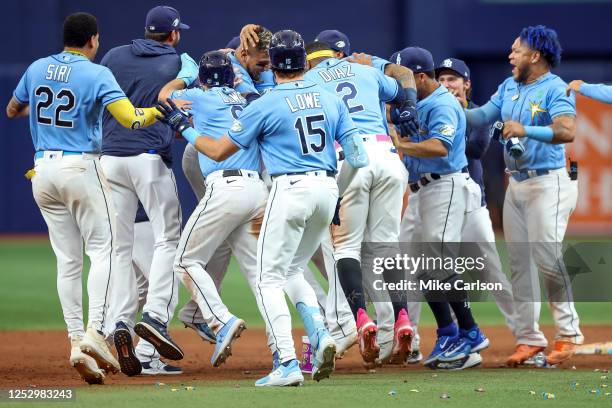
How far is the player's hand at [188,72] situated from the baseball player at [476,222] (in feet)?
6.05

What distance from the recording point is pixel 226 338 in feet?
24.1

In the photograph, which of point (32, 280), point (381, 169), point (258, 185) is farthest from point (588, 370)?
point (32, 280)

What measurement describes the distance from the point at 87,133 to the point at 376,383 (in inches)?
95.8

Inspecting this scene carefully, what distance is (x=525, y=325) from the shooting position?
8.42 meters

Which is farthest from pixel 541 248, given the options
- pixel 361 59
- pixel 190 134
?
pixel 190 134

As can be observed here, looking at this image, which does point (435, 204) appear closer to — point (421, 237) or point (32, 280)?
point (421, 237)

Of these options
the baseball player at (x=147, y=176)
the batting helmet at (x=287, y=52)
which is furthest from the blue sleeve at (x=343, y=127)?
the baseball player at (x=147, y=176)

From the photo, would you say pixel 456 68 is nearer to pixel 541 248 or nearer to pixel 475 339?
pixel 541 248

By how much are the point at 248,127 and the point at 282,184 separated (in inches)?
15.5

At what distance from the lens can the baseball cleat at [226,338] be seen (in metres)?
7.34

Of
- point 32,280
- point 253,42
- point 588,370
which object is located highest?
point 253,42

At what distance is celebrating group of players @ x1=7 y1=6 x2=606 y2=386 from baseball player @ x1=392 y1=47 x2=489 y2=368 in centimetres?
1

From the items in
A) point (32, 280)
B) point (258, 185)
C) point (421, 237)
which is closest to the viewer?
point (258, 185)

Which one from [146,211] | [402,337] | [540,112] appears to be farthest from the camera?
[540,112]
